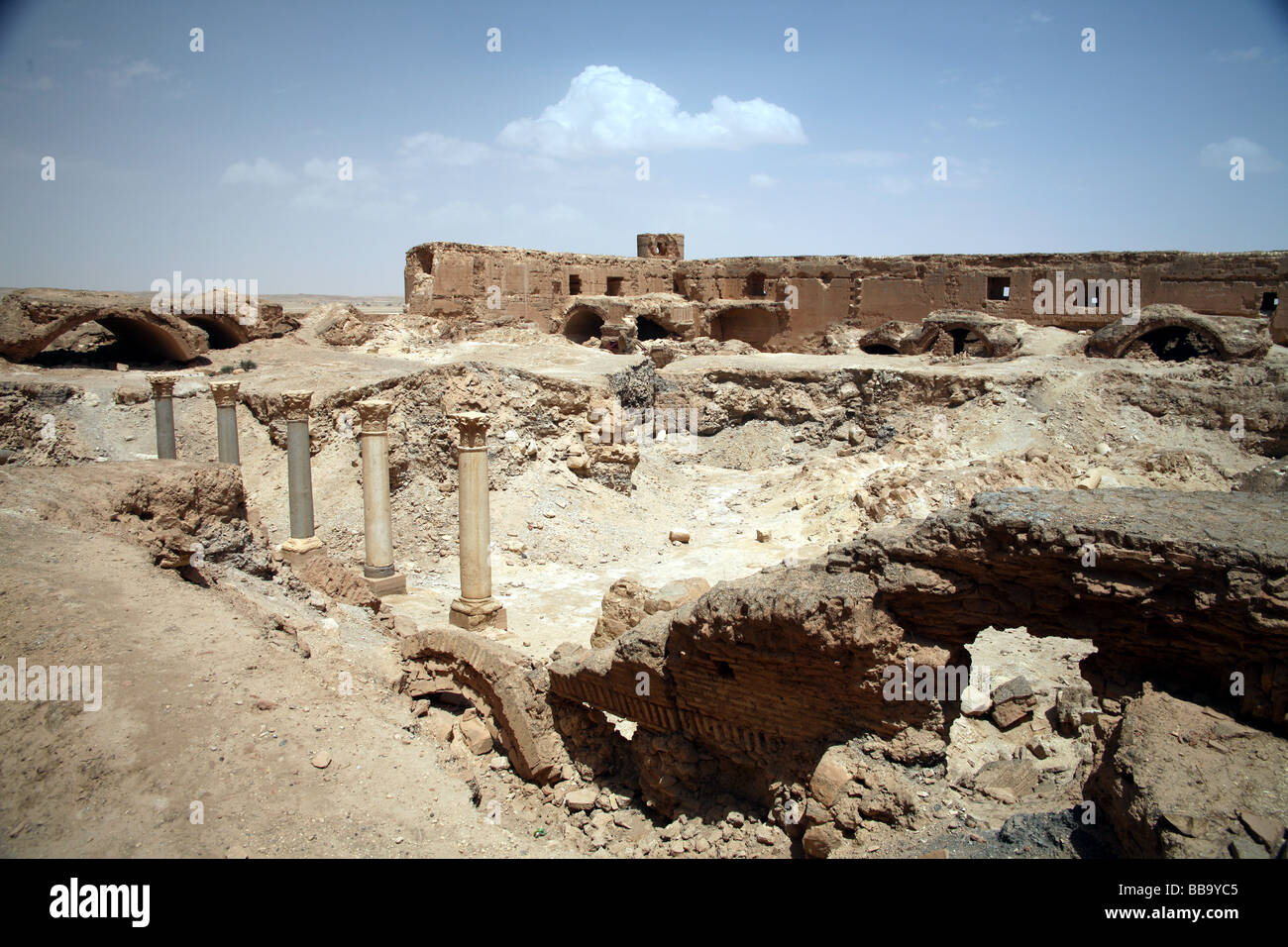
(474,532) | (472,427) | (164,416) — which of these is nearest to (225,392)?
(164,416)

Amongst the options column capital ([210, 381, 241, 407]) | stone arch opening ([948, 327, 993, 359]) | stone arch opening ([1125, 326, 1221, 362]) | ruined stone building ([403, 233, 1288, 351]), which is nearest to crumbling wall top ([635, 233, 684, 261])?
ruined stone building ([403, 233, 1288, 351])

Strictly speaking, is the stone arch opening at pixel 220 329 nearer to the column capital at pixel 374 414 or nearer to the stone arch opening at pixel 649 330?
the column capital at pixel 374 414

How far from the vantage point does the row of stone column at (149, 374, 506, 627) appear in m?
10.0

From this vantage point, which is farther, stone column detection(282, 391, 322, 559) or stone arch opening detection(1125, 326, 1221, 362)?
stone arch opening detection(1125, 326, 1221, 362)

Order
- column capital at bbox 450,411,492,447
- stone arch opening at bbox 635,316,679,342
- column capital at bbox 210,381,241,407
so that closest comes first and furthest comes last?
column capital at bbox 450,411,492,447 → column capital at bbox 210,381,241,407 → stone arch opening at bbox 635,316,679,342

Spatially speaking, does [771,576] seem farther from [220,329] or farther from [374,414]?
[220,329]

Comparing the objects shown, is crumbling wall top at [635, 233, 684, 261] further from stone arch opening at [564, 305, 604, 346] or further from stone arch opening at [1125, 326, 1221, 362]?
stone arch opening at [1125, 326, 1221, 362]

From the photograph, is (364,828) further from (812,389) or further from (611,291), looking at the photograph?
(611,291)

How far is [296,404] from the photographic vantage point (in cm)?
1152

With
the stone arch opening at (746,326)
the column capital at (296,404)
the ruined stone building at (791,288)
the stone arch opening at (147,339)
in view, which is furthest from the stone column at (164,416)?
the stone arch opening at (746,326)
